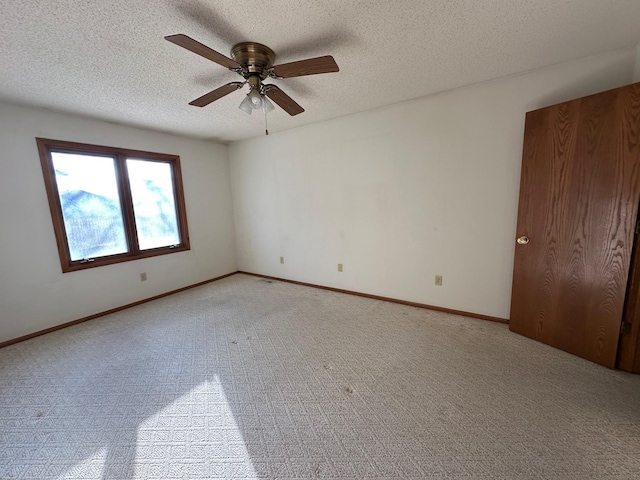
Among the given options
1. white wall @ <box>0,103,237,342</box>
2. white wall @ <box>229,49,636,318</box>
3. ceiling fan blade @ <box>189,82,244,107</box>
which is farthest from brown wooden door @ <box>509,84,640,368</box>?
white wall @ <box>0,103,237,342</box>

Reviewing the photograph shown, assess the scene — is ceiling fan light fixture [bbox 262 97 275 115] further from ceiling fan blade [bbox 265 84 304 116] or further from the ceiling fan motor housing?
the ceiling fan motor housing

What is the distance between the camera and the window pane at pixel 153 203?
3348 mm

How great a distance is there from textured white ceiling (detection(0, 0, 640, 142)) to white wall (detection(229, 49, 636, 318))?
0.22 m

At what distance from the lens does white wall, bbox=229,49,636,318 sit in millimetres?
2291

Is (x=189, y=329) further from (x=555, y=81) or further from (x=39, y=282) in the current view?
(x=555, y=81)

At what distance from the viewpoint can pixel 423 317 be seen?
8.89 ft

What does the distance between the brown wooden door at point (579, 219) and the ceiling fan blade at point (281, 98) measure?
1984 mm

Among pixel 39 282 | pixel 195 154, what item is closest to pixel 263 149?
pixel 195 154

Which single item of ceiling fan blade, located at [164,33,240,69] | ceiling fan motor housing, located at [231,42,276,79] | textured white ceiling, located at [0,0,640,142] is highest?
textured white ceiling, located at [0,0,640,142]

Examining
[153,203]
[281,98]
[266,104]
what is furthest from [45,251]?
[281,98]

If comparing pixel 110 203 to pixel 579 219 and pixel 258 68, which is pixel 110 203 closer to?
pixel 258 68

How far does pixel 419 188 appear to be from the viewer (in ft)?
9.12

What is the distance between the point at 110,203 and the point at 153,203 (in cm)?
50

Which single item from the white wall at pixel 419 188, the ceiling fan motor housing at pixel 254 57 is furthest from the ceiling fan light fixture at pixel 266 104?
the white wall at pixel 419 188
